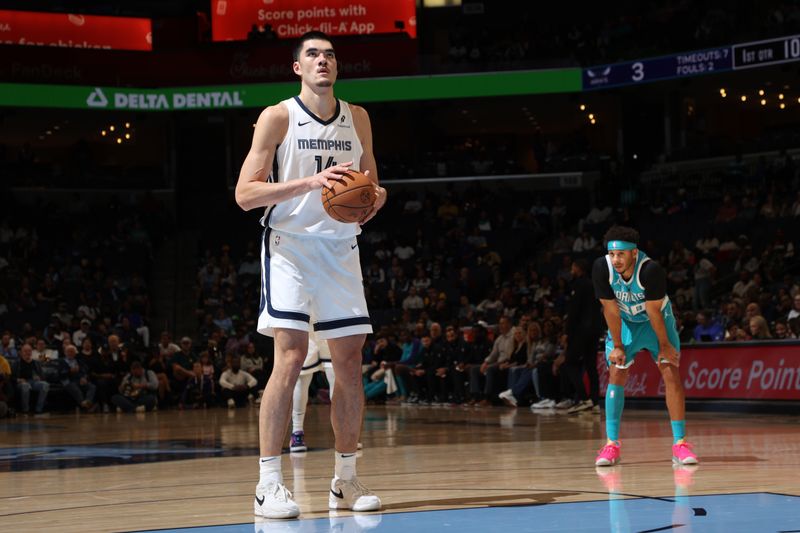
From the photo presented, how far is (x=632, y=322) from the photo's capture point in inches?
327

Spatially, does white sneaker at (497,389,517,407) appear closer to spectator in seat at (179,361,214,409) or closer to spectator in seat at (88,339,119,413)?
spectator in seat at (179,361,214,409)

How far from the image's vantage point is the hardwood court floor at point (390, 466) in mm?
5926

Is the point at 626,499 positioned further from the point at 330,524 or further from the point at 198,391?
the point at 198,391

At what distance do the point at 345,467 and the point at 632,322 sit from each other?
10.7ft

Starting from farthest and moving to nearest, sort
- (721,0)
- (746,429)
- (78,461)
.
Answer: (721,0) → (746,429) → (78,461)

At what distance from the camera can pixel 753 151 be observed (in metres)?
27.9

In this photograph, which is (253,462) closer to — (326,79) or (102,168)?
(326,79)

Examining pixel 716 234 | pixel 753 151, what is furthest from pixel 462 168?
pixel 716 234

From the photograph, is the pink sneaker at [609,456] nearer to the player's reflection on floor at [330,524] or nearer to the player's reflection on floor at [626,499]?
the player's reflection on floor at [626,499]

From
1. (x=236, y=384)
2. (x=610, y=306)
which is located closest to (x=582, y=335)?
(x=610, y=306)

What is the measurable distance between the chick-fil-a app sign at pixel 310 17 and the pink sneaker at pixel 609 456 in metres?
25.4

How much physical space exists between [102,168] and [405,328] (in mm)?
15336


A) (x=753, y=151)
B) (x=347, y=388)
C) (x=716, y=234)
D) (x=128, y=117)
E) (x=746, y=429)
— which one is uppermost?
(x=128, y=117)

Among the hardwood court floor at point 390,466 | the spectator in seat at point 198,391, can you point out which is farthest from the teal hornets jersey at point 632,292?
the spectator in seat at point 198,391
